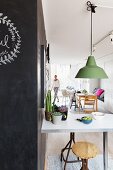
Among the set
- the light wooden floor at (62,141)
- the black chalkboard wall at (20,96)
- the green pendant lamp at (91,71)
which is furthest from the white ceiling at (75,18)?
the light wooden floor at (62,141)

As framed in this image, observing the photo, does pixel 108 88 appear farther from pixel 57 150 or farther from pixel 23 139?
pixel 23 139

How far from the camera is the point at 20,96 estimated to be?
1.43 metres

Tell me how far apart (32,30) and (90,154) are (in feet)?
5.15

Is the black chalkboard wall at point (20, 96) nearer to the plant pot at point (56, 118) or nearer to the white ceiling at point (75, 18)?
the plant pot at point (56, 118)

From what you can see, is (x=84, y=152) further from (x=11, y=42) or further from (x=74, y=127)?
(x=11, y=42)

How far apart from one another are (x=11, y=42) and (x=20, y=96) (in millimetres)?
458

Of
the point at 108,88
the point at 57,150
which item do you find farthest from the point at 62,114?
the point at 108,88

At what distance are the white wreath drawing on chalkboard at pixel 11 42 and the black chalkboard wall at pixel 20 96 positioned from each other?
3 cm

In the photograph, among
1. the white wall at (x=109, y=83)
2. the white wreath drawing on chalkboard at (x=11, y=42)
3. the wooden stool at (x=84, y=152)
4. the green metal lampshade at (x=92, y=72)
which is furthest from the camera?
the white wall at (x=109, y=83)

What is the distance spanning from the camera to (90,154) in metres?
2.05

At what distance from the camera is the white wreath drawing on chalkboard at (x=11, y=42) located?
1.41 metres

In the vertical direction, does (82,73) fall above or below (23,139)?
above

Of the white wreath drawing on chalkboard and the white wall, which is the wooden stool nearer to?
the white wreath drawing on chalkboard

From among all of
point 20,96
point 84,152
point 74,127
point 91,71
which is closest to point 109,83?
point 91,71
